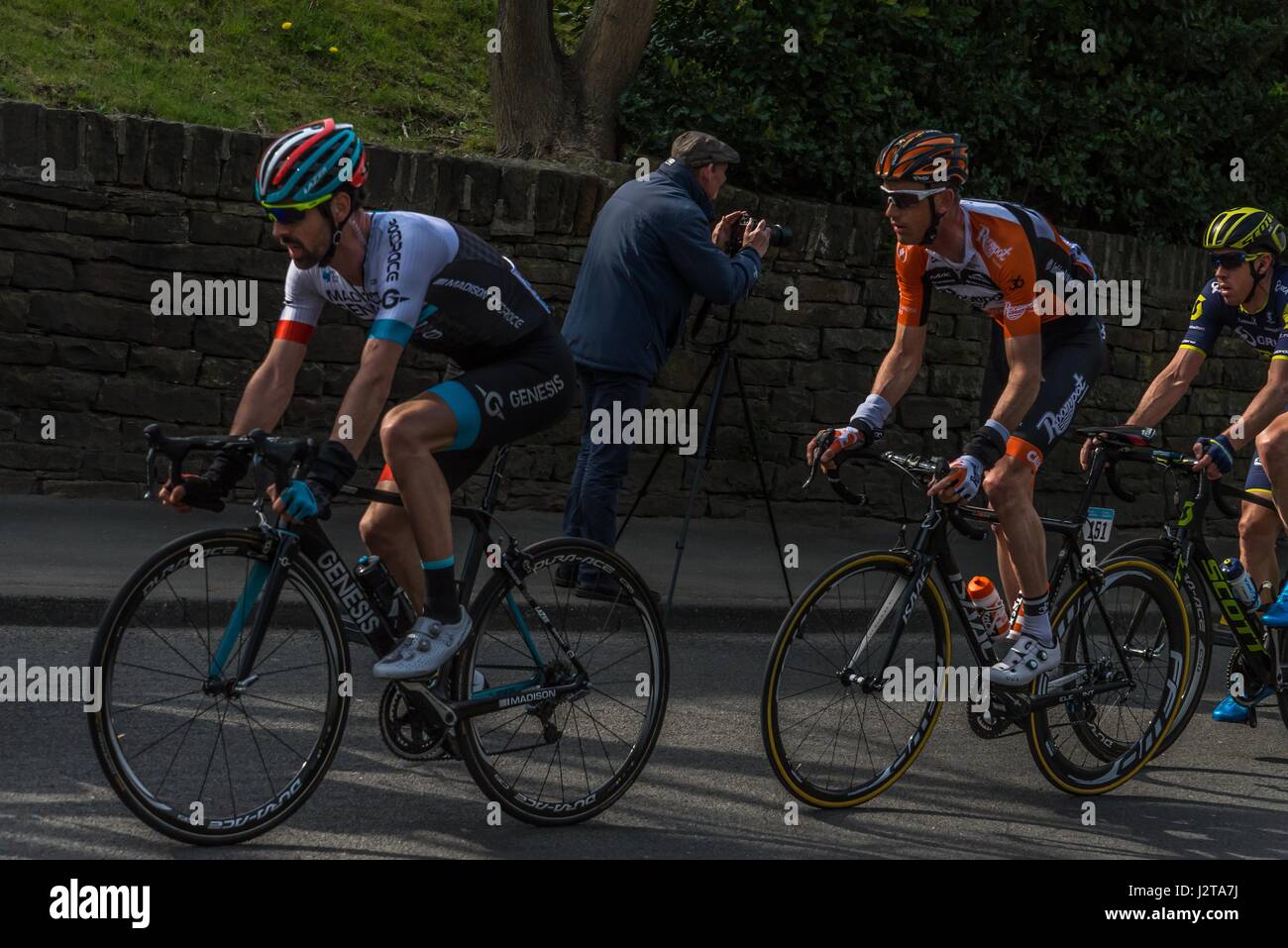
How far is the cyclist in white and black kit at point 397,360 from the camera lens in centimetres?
442

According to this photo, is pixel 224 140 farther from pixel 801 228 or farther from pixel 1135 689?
pixel 1135 689

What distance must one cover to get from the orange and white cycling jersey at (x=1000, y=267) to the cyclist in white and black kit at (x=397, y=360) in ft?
4.86

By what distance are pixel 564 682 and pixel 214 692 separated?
44.1 inches

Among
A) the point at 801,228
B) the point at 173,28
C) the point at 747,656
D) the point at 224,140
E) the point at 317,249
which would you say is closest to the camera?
the point at 317,249

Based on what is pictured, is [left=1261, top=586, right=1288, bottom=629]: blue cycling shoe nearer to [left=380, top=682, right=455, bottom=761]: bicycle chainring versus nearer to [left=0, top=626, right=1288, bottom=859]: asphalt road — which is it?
[left=0, top=626, right=1288, bottom=859]: asphalt road

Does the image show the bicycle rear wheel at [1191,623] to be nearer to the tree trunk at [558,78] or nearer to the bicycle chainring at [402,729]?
the bicycle chainring at [402,729]

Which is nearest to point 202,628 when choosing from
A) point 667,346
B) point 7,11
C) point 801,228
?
point 667,346

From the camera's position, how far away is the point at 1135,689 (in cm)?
577

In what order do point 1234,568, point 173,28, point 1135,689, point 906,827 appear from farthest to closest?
1. point 173,28
2. point 1234,568
3. point 1135,689
4. point 906,827

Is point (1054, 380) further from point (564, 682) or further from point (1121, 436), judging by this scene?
point (564, 682)

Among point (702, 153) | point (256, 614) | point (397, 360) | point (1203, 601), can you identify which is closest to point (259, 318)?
point (702, 153)

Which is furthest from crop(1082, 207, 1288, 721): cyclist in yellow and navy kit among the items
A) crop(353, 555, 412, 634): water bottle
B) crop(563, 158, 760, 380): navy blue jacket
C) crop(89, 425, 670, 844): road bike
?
crop(353, 555, 412, 634): water bottle

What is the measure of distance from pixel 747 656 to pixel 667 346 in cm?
153

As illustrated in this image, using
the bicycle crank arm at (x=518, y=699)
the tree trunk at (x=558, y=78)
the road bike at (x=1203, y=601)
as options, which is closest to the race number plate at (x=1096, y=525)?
the road bike at (x=1203, y=601)
